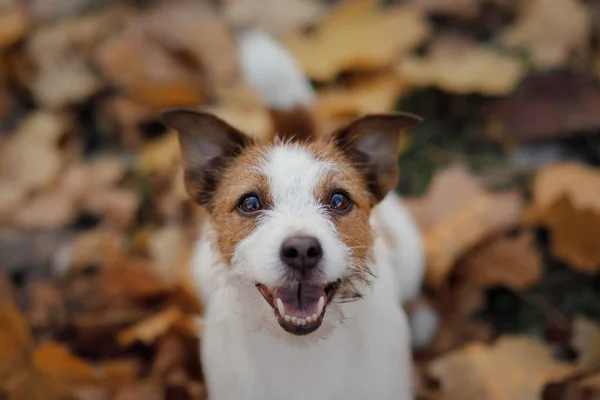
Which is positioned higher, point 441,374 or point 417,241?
point 417,241

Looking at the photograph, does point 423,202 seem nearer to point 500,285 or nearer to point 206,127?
point 500,285

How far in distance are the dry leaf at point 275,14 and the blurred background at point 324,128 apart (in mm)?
12

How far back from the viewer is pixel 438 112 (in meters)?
3.53

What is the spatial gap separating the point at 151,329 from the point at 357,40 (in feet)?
6.07

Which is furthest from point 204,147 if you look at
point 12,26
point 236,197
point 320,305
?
point 12,26

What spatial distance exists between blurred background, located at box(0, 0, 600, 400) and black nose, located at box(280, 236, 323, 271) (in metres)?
1.01

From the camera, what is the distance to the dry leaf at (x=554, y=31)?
3365 millimetres

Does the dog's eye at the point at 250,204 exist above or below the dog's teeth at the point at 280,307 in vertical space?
above

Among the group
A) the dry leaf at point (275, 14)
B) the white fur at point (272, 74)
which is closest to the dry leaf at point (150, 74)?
the dry leaf at point (275, 14)

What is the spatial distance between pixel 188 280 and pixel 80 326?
509mm

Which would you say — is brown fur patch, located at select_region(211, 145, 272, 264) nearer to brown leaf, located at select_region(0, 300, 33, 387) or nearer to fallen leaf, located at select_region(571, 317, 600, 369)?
brown leaf, located at select_region(0, 300, 33, 387)

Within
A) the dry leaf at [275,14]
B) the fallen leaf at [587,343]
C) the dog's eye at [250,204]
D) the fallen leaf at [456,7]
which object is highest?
the fallen leaf at [456,7]

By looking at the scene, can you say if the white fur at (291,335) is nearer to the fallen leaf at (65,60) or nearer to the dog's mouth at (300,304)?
the dog's mouth at (300,304)

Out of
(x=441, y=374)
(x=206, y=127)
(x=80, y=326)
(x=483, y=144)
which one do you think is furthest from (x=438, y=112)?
(x=80, y=326)
